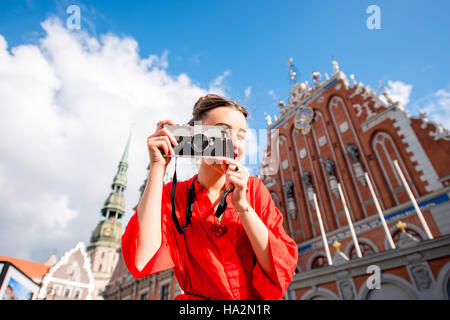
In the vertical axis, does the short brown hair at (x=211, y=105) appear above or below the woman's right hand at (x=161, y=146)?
above

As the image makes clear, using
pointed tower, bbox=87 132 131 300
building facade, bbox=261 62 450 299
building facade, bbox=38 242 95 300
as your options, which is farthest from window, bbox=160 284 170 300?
pointed tower, bbox=87 132 131 300

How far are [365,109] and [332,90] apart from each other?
2994 millimetres

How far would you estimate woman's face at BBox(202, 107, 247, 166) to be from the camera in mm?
1455

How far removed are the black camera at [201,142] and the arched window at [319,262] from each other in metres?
13.1

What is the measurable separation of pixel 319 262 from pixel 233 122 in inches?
513

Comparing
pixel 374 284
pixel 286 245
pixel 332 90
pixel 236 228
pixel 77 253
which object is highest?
pixel 332 90

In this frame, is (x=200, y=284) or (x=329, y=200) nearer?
(x=200, y=284)

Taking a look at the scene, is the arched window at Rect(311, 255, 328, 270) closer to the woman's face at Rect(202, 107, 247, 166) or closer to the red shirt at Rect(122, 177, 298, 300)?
the red shirt at Rect(122, 177, 298, 300)

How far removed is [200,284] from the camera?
4.17 ft

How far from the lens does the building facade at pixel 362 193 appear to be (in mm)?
8445

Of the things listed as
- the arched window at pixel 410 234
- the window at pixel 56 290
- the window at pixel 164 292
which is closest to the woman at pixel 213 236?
the arched window at pixel 410 234

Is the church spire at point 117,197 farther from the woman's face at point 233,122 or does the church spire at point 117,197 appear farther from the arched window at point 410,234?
the woman's face at point 233,122
